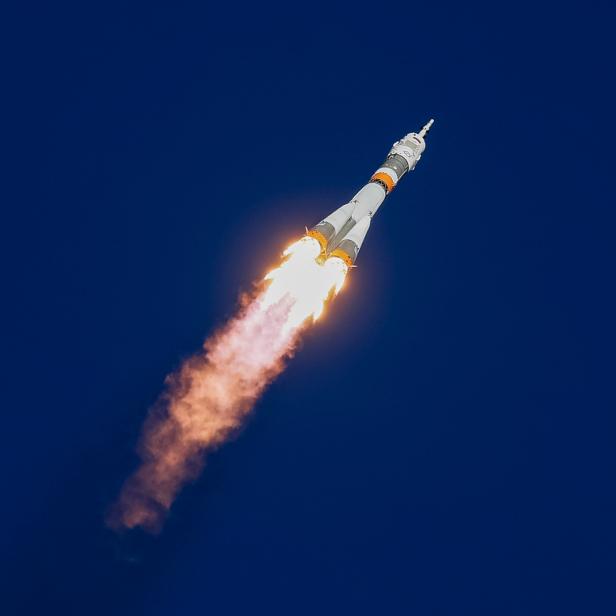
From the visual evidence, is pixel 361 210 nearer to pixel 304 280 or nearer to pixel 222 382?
pixel 304 280

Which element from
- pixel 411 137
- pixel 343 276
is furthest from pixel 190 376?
pixel 411 137

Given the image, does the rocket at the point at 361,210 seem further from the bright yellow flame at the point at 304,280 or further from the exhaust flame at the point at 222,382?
the exhaust flame at the point at 222,382

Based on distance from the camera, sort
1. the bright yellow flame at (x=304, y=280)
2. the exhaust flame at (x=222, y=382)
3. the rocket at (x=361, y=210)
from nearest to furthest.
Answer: the exhaust flame at (x=222, y=382)
the bright yellow flame at (x=304, y=280)
the rocket at (x=361, y=210)

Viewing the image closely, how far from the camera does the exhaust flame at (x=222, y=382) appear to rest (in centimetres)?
5625

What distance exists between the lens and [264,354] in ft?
199

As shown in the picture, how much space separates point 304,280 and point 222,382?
13.9 meters

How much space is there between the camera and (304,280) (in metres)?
59.8

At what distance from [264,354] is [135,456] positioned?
16.7 metres

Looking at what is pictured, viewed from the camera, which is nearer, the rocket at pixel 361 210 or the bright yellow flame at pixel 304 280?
the bright yellow flame at pixel 304 280

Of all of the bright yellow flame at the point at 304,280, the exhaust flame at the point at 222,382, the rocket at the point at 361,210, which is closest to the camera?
the exhaust flame at the point at 222,382

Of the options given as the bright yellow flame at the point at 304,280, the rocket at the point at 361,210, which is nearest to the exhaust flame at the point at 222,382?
the bright yellow flame at the point at 304,280

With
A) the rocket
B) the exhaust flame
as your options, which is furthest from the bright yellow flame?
the rocket

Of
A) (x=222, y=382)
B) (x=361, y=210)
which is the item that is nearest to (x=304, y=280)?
(x=361, y=210)

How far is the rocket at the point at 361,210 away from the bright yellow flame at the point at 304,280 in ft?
3.92
